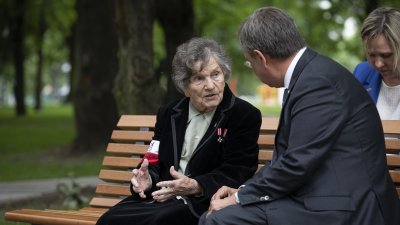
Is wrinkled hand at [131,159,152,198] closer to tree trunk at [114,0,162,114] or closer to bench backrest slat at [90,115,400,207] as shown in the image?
bench backrest slat at [90,115,400,207]

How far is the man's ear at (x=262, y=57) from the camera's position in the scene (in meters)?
3.76

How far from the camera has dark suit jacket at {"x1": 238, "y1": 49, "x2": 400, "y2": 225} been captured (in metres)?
3.51

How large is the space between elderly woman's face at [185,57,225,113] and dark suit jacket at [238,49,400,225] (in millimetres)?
1058

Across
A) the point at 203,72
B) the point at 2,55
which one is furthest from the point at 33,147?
the point at 2,55

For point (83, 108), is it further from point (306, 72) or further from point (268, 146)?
point (306, 72)

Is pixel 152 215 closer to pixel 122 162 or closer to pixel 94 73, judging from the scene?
pixel 122 162

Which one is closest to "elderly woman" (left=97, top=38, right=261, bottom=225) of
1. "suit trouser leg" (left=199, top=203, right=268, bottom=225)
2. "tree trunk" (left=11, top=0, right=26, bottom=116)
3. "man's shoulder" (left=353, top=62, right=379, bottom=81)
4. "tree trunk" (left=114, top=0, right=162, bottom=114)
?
"suit trouser leg" (left=199, top=203, right=268, bottom=225)

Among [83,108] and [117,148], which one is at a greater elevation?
[117,148]

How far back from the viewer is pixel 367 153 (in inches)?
140

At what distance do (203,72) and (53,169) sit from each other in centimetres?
813

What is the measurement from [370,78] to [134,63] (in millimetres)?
3617

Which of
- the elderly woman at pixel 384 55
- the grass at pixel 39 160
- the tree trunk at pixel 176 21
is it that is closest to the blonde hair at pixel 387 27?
the elderly woman at pixel 384 55

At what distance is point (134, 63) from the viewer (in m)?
8.23

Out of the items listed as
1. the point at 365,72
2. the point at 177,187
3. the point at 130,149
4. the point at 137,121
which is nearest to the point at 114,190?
the point at 130,149
